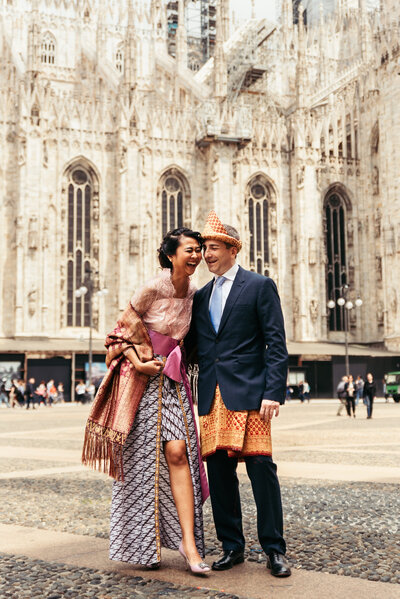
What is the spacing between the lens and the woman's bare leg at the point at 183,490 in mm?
3412

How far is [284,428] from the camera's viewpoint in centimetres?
1448

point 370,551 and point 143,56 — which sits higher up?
point 143,56

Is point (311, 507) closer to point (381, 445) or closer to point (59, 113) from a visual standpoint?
point (381, 445)

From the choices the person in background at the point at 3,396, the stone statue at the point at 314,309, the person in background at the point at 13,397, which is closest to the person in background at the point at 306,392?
the stone statue at the point at 314,309

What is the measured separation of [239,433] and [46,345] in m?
29.5

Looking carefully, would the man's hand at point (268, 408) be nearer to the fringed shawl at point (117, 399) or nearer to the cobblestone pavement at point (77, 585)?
the fringed shawl at point (117, 399)

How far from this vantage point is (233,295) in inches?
146

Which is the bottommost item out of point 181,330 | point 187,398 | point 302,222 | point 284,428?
point 284,428

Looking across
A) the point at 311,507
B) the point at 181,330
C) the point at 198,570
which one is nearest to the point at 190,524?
the point at 198,570

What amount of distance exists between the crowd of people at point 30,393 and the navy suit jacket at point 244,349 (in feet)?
81.1

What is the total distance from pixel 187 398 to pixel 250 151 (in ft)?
120

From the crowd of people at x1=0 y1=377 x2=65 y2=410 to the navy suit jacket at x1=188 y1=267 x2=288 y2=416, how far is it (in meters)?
24.7

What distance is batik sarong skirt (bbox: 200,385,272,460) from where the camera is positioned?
3461 millimetres

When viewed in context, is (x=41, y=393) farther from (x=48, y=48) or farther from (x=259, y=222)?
(x=48, y=48)
